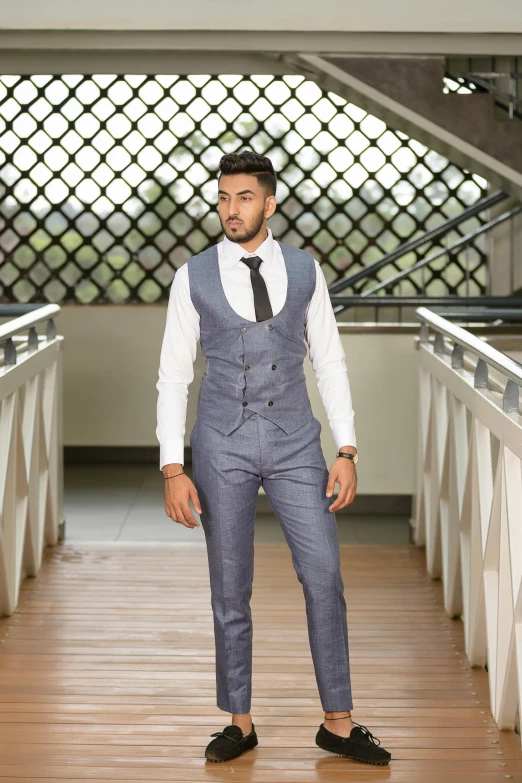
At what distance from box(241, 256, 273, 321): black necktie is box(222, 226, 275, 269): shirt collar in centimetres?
2

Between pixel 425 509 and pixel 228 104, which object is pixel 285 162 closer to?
pixel 228 104

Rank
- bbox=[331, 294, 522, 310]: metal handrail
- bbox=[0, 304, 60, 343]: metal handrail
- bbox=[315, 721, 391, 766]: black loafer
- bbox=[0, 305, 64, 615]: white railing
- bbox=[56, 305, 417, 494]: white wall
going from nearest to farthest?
bbox=[315, 721, 391, 766]: black loafer
bbox=[0, 304, 60, 343]: metal handrail
bbox=[0, 305, 64, 615]: white railing
bbox=[331, 294, 522, 310]: metal handrail
bbox=[56, 305, 417, 494]: white wall

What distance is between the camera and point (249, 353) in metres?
1.50

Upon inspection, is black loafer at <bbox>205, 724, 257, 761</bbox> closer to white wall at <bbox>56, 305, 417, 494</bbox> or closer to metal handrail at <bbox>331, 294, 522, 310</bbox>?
metal handrail at <bbox>331, 294, 522, 310</bbox>

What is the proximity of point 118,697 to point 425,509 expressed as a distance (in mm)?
1259

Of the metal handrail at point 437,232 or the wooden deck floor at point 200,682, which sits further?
the metal handrail at point 437,232

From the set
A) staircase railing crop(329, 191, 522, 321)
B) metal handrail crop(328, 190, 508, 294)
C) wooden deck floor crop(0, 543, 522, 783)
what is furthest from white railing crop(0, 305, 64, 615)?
metal handrail crop(328, 190, 508, 294)

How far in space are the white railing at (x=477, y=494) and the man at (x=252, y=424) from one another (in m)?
0.27
